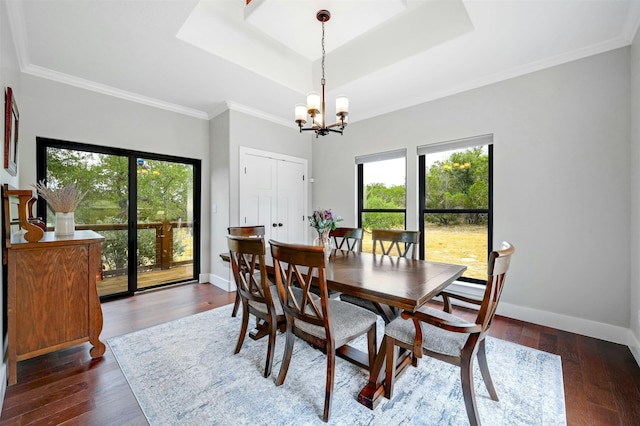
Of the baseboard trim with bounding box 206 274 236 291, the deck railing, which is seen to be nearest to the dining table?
the baseboard trim with bounding box 206 274 236 291

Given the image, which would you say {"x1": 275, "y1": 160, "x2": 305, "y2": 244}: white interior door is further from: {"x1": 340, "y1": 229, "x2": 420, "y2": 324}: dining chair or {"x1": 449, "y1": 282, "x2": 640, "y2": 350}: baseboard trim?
{"x1": 449, "y1": 282, "x2": 640, "y2": 350}: baseboard trim

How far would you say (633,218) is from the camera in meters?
2.31

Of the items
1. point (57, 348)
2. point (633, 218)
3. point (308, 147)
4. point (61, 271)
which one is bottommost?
point (57, 348)

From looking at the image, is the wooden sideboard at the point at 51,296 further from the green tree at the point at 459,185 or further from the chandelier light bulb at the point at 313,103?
the green tree at the point at 459,185

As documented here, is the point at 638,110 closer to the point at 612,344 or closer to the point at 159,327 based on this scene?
the point at 612,344

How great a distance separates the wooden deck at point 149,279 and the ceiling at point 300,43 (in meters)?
2.37

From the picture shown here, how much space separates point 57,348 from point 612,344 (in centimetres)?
450

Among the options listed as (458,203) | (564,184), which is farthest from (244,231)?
(564,184)

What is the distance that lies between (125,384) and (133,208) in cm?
249

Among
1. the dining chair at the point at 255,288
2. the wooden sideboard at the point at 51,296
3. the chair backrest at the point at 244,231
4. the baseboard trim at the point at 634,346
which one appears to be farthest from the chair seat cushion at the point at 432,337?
the wooden sideboard at the point at 51,296

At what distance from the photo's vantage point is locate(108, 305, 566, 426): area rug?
1.56 m

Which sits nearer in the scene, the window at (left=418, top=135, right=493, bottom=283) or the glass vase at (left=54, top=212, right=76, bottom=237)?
the glass vase at (left=54, top=212, right=76, bottom=237)

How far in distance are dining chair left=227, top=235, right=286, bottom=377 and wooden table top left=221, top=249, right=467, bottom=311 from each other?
15 cm

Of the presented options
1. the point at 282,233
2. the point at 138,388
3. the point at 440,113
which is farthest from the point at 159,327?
the point at 440,113
